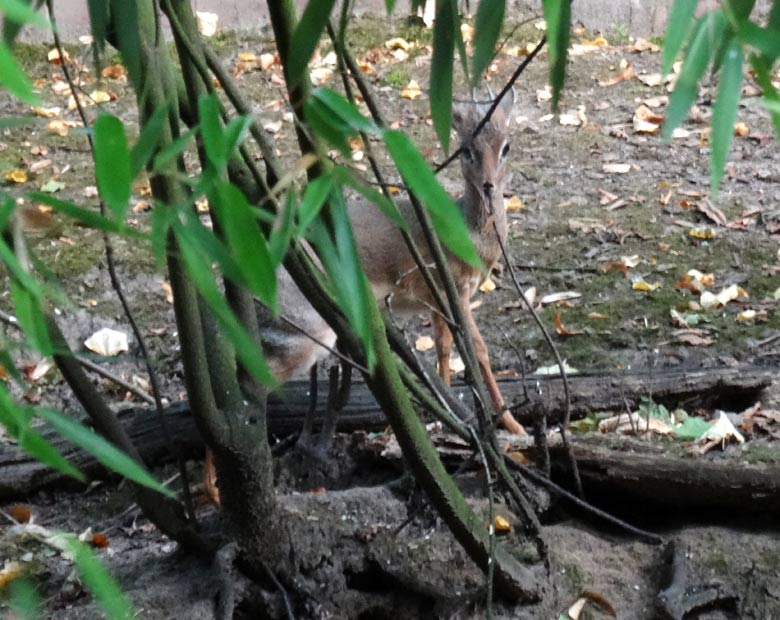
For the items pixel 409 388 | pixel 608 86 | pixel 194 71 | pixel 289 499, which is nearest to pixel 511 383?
pixel 289 499

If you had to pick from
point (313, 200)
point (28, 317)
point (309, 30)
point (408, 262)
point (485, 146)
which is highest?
point (309, 30)

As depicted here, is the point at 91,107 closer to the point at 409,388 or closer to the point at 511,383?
the point at 511,383

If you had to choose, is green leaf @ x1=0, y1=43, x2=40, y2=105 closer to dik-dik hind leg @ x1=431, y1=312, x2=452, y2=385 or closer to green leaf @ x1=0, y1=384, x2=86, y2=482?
green leaf @ x1=0, y1=384, x2=86, y2=482

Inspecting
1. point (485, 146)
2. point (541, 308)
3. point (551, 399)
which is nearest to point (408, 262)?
point (485, 146)

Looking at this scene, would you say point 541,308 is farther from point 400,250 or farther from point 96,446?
point 96,446

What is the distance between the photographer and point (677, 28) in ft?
3.06

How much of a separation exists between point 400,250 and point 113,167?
3122 millimetres

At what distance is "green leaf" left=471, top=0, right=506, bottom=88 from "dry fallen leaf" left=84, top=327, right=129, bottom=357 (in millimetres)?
3232

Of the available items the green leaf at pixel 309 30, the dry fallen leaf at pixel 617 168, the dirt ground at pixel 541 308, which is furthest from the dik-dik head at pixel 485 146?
the green leaf at pixel 309 30

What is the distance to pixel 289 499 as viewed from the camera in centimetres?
252

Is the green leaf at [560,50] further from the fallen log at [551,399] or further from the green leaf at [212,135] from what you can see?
the fallen log at [551,399]

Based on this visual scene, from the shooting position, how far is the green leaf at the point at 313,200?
92cm

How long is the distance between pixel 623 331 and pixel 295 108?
307 cm

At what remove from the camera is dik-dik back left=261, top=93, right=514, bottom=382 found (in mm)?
3723
